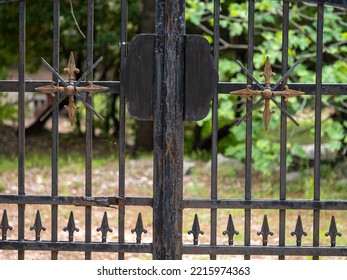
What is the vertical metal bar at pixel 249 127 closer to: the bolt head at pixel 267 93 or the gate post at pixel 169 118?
the bolt head at pixel 267 93

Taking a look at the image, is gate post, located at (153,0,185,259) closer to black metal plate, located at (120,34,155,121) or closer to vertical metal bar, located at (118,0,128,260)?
black metal plate, located at (120,34,155,121)

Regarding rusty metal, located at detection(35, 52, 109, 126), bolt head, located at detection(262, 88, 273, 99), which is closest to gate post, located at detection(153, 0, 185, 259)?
rusty metal, located at detection(35, 52, 109, 126)

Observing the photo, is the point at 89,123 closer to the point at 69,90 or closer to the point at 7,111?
the point at 69,90

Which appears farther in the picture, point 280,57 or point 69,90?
point 280,57

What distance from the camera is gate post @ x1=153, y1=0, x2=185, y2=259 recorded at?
4.50 metres

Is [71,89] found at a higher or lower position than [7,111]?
lower

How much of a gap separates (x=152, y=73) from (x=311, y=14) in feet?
20.1

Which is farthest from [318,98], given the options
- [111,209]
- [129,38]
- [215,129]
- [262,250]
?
[129,38]

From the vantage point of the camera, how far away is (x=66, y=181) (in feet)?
33.3

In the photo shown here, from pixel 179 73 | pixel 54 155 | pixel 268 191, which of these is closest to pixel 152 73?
pixel 179 73

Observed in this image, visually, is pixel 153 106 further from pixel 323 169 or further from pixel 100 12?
pixel 100 12

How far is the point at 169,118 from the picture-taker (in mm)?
4508

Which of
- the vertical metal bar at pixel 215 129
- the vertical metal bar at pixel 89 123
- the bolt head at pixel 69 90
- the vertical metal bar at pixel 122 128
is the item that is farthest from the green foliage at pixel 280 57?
the bolt head at pixel 69 90

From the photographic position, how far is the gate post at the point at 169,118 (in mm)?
4496
